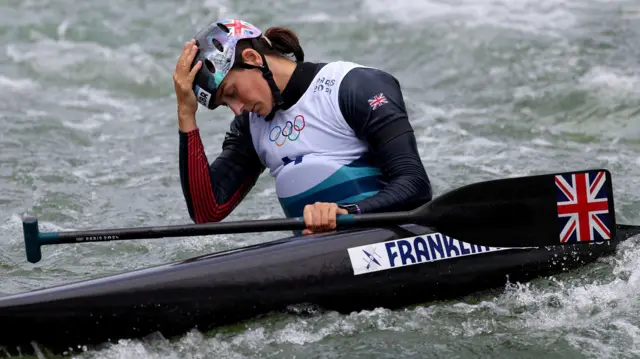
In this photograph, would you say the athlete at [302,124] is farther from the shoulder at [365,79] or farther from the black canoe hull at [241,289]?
the black canoe hull at [241,289]

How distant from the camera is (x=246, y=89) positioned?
15.3 feet

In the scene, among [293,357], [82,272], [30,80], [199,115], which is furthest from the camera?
[30,80]

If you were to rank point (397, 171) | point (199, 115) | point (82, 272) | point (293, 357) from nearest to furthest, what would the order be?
point (293, 357), point (397, 171), point (82, 272), point (199, 115)

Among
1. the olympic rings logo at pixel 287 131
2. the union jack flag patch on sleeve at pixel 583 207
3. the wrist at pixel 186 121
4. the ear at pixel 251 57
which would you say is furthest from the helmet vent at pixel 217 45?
the union jack flag patch on sleeve at pixel 583 207

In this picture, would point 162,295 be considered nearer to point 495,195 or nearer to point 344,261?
point 344,261

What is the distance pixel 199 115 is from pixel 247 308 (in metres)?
5.42

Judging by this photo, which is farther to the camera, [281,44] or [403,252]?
[281,44]

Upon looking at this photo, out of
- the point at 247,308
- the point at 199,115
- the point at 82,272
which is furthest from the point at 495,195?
the point at 199,115

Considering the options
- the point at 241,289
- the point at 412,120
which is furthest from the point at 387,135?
the point at 412,120

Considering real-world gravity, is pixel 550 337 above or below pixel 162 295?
below

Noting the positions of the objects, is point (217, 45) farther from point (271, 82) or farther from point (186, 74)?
point (271, 82)

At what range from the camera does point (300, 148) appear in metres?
4.85

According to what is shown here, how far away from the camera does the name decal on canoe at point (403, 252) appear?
15.1ft

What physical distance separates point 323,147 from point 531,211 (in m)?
0.97
